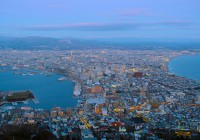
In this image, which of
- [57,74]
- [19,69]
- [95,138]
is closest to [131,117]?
[95,138]

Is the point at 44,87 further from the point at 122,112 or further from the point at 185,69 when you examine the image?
the point at 185,69

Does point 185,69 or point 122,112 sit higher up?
point 122,112

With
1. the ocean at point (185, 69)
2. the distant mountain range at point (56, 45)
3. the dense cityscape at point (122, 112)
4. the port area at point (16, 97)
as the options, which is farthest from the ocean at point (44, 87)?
the distant mountain range at point (56, 45)

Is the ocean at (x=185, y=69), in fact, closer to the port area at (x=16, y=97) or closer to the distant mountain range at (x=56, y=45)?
the port area at (x=16, y=97)

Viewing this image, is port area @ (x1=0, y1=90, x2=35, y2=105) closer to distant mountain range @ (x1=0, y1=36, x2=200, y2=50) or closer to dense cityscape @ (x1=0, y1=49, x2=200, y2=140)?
dense cityscape @ (x1=0, y1=49, x2=200, y2=140)

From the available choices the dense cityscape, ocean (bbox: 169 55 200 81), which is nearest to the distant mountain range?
ocean (bbox: 169 55 200 81)

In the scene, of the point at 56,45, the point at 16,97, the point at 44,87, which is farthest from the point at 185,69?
the point at 56,45
